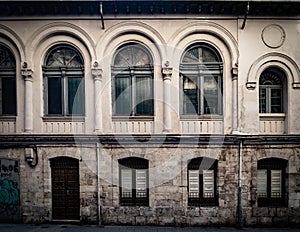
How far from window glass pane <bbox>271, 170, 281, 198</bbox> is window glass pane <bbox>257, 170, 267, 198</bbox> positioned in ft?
1.00

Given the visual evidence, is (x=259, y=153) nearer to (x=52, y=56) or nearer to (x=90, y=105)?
(x=90, y=105)

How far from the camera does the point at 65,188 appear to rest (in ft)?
31.2

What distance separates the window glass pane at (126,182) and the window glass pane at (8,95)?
18.5ft

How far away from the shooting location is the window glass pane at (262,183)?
941cm

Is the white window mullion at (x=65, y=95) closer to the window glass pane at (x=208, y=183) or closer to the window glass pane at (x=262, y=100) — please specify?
the window glass pane at (x=208, y=183)

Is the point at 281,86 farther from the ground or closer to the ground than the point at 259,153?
farther from the ground

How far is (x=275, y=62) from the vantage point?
925 centimetres

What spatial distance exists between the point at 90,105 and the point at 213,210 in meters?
6.88

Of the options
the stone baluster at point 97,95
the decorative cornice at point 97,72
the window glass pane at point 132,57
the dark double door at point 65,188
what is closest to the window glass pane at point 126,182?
the dark double door at point 65,188

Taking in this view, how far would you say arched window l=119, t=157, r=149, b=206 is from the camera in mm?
9469

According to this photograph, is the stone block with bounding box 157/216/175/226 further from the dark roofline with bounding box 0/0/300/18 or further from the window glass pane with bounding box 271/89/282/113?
the dark roofline with bounding box 0/0/300/18

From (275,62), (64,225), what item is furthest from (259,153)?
(64,225)

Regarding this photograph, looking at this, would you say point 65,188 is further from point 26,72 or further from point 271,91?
point 271,91

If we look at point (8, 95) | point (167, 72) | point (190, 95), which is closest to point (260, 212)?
point (190, 95)
